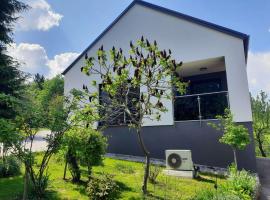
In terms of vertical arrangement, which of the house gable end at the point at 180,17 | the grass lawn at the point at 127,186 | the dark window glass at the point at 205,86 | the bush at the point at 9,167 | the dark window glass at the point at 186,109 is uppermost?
the house gable end at the point at 180,17

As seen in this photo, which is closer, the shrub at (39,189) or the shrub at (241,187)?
the shrub at (39,189)

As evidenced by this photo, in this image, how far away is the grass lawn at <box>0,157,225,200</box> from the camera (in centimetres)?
609

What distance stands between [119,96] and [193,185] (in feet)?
12.9

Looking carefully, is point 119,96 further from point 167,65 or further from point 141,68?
point 167,65

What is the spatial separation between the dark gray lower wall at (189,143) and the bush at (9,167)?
3844 millimetres

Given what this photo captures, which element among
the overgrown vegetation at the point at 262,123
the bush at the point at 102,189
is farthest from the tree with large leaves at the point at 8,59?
the overgrown vegetation at the point at 262,123

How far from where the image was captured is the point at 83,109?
21.1ft

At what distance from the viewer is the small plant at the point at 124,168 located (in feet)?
29.5

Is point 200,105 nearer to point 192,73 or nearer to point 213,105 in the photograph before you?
point 213,105

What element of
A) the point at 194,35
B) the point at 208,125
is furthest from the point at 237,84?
the point at 194,35

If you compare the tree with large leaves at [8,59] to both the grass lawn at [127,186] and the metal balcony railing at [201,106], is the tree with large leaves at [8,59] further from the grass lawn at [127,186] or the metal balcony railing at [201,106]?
the metal balcony railing at [201,106]

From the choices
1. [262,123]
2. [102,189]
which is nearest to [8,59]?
[102,189]

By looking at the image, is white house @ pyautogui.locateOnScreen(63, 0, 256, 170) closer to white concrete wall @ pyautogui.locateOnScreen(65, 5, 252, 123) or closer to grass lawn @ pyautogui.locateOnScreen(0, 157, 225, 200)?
white concrete wall @ pyautogui.locateOnScreen(65, 5, 252, 123)

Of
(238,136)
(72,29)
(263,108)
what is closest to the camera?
(238,136)
